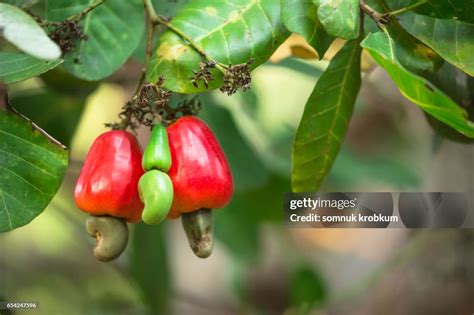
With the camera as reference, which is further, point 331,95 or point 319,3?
point 331,95

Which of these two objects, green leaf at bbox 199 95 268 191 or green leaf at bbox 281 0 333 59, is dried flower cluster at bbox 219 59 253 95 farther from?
green leaf at bbox 199 95 268 191

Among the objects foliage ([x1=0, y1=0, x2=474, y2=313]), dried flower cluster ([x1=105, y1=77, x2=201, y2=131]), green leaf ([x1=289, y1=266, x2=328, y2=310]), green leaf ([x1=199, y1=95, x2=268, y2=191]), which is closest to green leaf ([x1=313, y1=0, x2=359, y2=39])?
foliage ([x1=0, y1=0, x2=474, y2=313])

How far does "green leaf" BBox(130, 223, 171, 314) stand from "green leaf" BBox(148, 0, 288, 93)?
113cm

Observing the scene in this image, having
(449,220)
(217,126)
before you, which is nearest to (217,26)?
(449,220)

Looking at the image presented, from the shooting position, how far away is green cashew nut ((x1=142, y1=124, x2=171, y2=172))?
40.1 inches

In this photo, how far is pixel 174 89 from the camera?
107cm

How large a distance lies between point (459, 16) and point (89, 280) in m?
1.87

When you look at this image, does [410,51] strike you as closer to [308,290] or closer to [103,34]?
[103,34]

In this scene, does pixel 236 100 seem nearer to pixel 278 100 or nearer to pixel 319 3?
pixel 278 100

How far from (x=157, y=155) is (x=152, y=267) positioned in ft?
3.87

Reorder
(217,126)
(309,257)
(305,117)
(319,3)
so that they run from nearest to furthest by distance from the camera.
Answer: (319,3) < (305,117) < (217,126) < (309,257)

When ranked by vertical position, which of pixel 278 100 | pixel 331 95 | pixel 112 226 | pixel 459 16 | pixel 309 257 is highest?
pixel 459 16

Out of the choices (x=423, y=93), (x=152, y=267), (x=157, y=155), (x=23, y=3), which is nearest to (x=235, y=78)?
(x=157, y=155)

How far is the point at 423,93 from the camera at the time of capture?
3.12 ft
